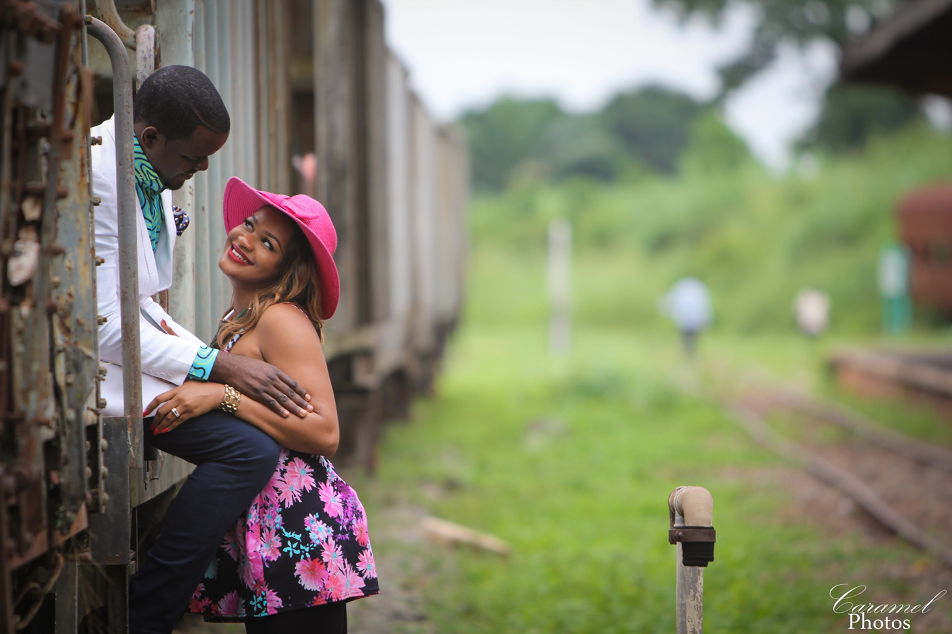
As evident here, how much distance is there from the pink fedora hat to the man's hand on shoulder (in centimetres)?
27

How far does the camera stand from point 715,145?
41.8 m

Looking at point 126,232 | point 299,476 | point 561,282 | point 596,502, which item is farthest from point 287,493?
point 561,282

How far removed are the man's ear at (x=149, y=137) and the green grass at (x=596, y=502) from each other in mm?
2947

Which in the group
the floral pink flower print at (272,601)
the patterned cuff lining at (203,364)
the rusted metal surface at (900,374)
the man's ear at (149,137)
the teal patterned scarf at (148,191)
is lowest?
the rusted metal surface at (900,374)

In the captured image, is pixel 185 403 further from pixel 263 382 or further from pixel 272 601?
pixel 272 601

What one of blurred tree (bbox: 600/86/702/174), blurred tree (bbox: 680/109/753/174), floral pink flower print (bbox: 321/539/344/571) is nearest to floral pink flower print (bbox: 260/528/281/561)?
floral pink flower print (bbox: 321/539/344/571)

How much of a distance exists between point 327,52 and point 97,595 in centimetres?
348

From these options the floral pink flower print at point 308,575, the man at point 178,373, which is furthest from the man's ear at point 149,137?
the floral pink flower print at point 308,575

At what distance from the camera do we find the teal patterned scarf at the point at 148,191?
2.18 meters

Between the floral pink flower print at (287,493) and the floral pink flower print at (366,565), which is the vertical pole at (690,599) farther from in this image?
the floral pink flower print at (287,493)

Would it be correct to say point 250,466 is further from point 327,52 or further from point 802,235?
point 802,235

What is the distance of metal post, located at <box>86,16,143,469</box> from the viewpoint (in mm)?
2045

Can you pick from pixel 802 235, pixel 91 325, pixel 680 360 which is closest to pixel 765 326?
pixel 802 235

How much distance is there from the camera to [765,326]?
79.2 feet
